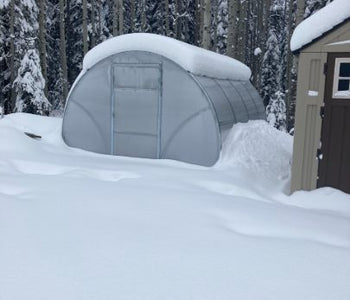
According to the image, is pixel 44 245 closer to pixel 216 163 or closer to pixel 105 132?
pixel 216 163

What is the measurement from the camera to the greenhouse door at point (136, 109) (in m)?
8.39

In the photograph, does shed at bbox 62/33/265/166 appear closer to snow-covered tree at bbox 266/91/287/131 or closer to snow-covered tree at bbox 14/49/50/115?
snow-covered tree at bbox 14/49/50/115

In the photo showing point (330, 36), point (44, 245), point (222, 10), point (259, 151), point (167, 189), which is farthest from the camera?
point (222, 10)

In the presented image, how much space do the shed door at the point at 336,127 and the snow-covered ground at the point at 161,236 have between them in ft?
0.96

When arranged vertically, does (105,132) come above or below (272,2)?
below

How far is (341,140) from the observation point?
21.0ft


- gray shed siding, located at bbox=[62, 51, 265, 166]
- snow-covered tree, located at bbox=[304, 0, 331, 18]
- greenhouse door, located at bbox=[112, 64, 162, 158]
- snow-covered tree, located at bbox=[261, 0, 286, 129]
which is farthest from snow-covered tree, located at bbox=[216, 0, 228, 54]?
greenhouse door, located at bbox=[112, 64, 162, 158]

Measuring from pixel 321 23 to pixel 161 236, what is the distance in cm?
452

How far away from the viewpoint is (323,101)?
6.44 m

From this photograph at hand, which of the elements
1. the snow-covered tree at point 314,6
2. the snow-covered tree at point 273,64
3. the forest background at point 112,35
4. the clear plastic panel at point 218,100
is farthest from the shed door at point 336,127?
the snow-covered tree at point 273,64

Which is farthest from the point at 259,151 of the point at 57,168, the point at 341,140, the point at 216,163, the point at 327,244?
the point at 327,244

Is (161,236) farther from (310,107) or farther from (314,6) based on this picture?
(314,6)

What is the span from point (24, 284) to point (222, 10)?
25.1 meters

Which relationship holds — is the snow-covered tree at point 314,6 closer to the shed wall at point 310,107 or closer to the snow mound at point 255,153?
the snow mound at point 255,153
